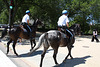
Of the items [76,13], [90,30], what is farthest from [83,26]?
[76,13]

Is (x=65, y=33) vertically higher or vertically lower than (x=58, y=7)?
lower

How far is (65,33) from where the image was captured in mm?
5648

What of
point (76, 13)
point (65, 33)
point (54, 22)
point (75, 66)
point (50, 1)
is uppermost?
point (50, 1)

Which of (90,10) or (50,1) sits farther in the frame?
(90,10)

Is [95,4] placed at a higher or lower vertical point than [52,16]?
higher

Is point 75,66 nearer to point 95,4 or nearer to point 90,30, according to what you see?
point 95,4

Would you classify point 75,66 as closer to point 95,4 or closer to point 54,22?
point 54,22

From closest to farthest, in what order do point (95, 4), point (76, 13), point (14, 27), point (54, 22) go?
1. point (14, 27)
2. point (54, 22)
3. point (95, 4)
4. point (76, 13)

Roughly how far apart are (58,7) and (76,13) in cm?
584

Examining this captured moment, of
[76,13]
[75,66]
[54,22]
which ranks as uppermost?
[76,13]

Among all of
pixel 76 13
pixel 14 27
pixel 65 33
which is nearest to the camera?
pixel 65 33

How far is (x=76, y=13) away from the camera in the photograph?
79.5 ft

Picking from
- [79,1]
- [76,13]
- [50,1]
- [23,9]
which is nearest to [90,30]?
[76,13]

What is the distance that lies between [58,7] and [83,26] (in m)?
10.5
